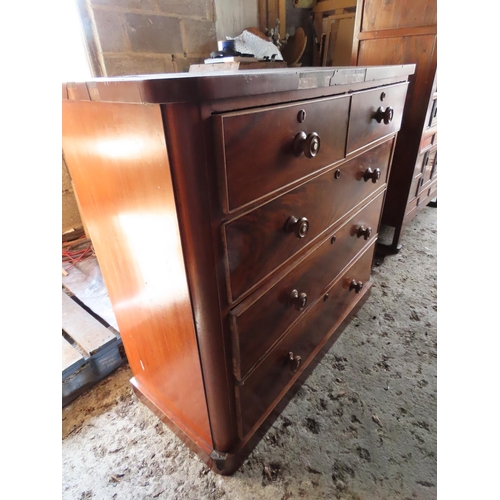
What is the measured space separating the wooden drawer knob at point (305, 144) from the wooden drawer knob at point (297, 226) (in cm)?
14

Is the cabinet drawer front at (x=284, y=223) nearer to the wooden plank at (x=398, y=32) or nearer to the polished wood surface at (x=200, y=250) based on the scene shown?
the polished wood surface at (x=200, y=250)

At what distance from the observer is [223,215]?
0.55 m

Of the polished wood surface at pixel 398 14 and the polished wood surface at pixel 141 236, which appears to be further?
the polished wood surface at pixel 398 14

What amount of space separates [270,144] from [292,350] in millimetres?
627

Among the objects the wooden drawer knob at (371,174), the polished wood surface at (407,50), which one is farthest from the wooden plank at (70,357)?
the polished wood surface at (407,50)

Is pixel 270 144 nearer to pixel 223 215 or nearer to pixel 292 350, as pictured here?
pixel 223 215

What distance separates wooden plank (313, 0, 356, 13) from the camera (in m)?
1.95

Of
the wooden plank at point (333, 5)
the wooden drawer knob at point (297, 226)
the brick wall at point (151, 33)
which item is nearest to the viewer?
the wooden drawer knob at point (297, 226)

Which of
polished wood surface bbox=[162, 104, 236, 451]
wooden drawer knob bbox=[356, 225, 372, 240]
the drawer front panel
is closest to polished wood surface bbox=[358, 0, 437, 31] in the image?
the drawer front panel

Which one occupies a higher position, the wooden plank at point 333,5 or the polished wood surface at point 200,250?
the wooden plank at point 333,5

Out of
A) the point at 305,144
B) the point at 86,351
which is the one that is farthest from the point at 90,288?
the point at 305,144

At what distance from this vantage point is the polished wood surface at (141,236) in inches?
20.1
